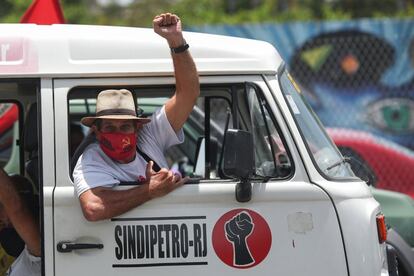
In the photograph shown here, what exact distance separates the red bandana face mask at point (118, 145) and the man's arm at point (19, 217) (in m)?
0.54

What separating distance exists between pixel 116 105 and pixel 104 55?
0.87 feet

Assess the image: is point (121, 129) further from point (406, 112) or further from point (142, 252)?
point (406, 112)

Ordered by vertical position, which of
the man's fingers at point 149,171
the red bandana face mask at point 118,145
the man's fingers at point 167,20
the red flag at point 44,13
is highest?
the red flag at point 44,13

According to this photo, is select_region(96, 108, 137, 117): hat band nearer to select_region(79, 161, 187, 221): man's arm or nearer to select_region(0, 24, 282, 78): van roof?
select_region(0, 24, 282, 78): van roof

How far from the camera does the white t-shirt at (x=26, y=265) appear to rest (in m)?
4.41

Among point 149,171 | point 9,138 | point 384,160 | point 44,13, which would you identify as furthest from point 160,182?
point 384,160

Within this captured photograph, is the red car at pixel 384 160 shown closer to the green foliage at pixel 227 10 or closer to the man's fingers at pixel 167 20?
the green foliage at pixel 227 10

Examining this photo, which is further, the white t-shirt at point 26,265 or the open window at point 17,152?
the open window at point 17,152

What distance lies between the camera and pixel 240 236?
4.16 m

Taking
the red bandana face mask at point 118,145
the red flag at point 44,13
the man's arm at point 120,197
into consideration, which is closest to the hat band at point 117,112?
the red bandana face mask at point 118,145

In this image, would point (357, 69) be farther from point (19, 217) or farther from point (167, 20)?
point (19, 217)

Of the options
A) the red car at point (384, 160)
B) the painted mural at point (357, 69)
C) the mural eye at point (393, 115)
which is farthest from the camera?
the mural eye at point (393, 115)

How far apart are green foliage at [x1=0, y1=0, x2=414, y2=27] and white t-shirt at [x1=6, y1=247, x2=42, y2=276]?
1111cm

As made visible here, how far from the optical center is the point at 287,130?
4254mm
